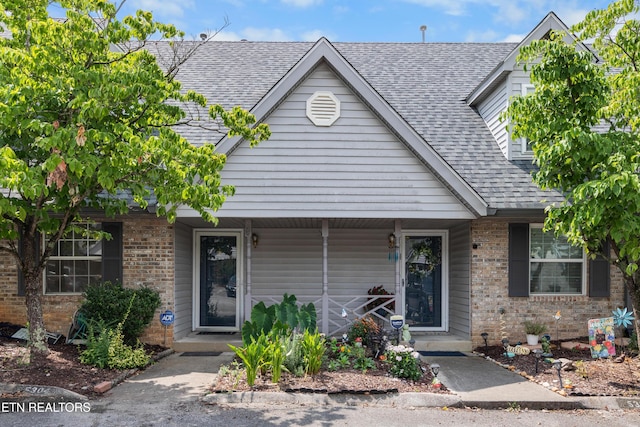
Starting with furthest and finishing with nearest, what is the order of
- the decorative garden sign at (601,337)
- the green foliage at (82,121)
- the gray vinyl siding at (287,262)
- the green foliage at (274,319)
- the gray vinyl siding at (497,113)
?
the gray vinyl siding at (287,262) < the gray vinyl siding at (497,113) < the green foliage at (274,319) < the decorative garden sign at (601,337) < the green foliage at (82,121)

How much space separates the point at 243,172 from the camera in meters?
9.38

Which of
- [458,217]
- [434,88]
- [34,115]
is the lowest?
[458,217]

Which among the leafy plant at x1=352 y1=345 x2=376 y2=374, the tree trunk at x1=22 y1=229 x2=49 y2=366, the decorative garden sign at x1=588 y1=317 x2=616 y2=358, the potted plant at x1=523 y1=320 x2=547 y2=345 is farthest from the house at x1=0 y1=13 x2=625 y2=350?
the tree trunk at x1=22 y1=229 x2=49 y2=366

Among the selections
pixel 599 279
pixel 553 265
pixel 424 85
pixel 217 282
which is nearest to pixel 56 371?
pixel 217 282

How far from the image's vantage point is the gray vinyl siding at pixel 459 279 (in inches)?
404

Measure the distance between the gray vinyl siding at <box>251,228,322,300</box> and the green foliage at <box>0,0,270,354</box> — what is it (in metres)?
4.31

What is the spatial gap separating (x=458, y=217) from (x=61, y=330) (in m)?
7.78

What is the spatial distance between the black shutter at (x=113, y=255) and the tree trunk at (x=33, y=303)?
1922 mm

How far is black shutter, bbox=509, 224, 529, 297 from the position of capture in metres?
10.0

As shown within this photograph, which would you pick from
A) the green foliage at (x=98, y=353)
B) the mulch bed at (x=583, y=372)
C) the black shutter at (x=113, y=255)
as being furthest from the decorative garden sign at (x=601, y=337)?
the black shutter at (x=113, y=255)

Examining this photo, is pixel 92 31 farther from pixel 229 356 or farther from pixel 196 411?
Answer: pixel 229 356

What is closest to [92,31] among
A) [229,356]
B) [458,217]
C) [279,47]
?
[229,356]

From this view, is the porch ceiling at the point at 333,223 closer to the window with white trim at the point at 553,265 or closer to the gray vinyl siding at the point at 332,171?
the gray vinyl siding at the point at 332,171

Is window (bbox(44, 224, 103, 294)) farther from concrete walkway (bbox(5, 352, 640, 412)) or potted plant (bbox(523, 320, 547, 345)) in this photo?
potted plant (bbox(523, 320, 547, 345))
